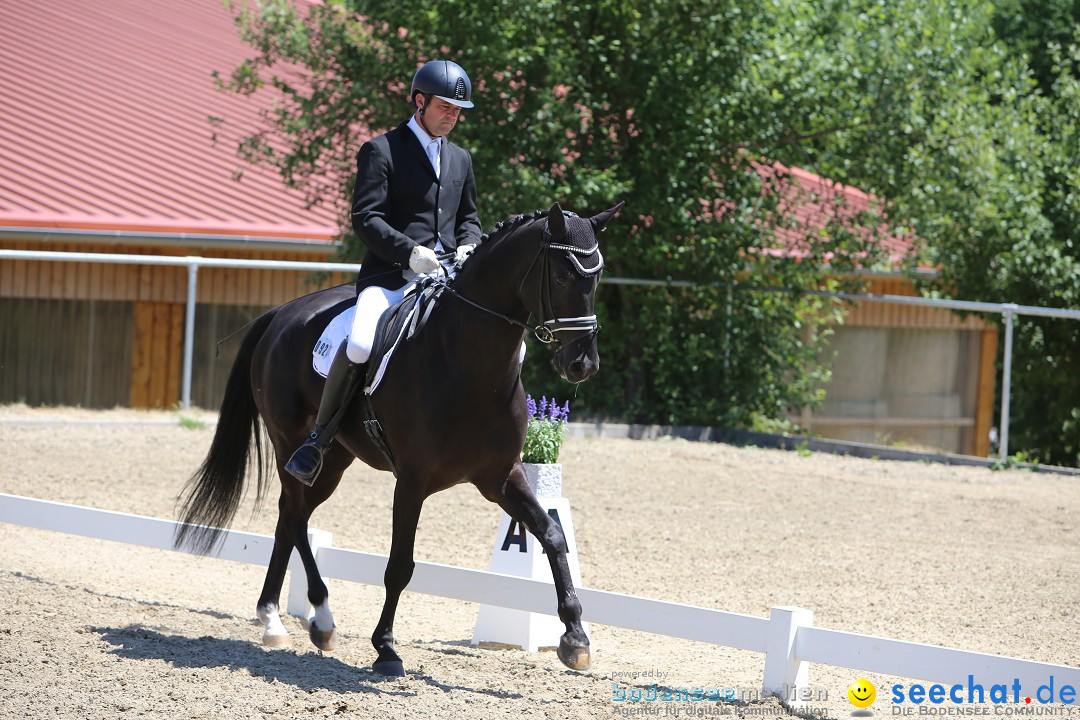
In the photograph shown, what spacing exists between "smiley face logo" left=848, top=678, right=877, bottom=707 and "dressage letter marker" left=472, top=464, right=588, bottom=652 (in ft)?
4.87

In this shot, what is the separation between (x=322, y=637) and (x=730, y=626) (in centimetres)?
186

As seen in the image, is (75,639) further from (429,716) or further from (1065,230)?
(1065,230)

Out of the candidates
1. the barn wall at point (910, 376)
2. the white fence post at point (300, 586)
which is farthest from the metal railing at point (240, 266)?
the white fence post at point (300, 586)

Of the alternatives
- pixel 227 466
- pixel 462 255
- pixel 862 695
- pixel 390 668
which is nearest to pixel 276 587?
pixel 227 466


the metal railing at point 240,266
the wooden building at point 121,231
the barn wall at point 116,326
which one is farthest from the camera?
the barn wall at point 116,326

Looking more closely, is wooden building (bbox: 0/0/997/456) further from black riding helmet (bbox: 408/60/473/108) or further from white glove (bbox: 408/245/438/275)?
white glove (bbox: 408/245/438/275)

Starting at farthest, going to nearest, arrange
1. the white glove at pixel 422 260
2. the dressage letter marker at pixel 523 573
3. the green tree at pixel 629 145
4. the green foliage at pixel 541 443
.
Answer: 1. the green tree at pixel 629 145
2. the green foliage at pixel 541 443
3. the dressage letter marker at pixel 523 573
4. the white glove at pixel 422 260

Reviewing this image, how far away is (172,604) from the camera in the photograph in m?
6.75

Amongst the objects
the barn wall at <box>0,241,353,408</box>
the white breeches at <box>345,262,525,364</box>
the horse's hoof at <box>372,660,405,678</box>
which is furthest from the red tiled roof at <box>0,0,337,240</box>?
the horse's hoof at <box>372,660,405,678</box>

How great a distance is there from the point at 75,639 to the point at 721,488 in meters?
6.72

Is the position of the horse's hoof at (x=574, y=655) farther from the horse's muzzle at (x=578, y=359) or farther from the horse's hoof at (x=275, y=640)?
the horse's hoof at (x=275, y=640)

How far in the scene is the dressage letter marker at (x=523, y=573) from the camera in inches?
240

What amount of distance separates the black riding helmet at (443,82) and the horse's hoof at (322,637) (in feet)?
8.09

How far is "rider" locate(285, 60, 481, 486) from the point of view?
5.48 m
